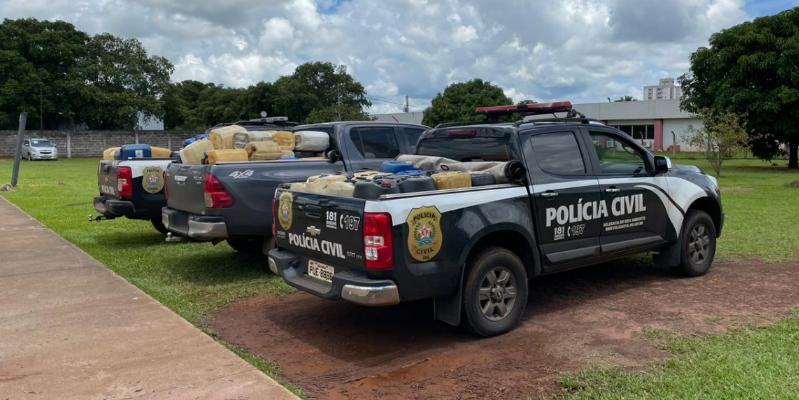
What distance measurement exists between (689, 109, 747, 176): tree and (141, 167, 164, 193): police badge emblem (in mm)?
20412

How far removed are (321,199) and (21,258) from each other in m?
5.61

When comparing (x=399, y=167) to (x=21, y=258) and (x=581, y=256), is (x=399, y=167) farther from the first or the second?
(x=21, y=258)

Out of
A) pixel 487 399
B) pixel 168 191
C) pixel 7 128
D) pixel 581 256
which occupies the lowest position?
pixel 487 399

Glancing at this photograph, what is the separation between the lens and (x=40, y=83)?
48.5 metres

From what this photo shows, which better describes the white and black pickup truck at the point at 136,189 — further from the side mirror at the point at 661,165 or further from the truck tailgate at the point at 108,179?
the side mirror at the point at 661,165

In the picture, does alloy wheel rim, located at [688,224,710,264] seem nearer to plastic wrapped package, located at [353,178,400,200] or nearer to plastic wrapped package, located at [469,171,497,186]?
plastic wrapped package, located at [469,171,497,186]

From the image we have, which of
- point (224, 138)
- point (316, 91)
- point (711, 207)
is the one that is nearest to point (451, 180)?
point (711, 207)

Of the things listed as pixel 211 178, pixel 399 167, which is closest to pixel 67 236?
pixel 211 178

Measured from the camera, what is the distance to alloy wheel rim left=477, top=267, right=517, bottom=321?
5.18 meters

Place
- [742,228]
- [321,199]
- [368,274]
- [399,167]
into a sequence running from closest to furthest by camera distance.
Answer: [368,274] < [321,199] < [399,167] < [742,228]

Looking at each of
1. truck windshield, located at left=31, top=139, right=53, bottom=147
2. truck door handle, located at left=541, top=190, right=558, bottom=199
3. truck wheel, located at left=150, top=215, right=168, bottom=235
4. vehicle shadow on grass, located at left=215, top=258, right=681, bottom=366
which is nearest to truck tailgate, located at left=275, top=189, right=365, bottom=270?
vehicle shadow on grass, located at left=215, top=258, right=681, bottom=366

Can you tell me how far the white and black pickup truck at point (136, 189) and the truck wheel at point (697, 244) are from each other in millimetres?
6614

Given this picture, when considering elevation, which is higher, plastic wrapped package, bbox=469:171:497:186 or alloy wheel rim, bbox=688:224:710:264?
plastic wrapped package, bbox=469:171:497:186

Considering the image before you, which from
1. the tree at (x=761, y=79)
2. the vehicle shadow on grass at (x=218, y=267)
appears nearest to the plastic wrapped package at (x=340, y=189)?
the vehicle shadow on grass at (x=218, y=267)
